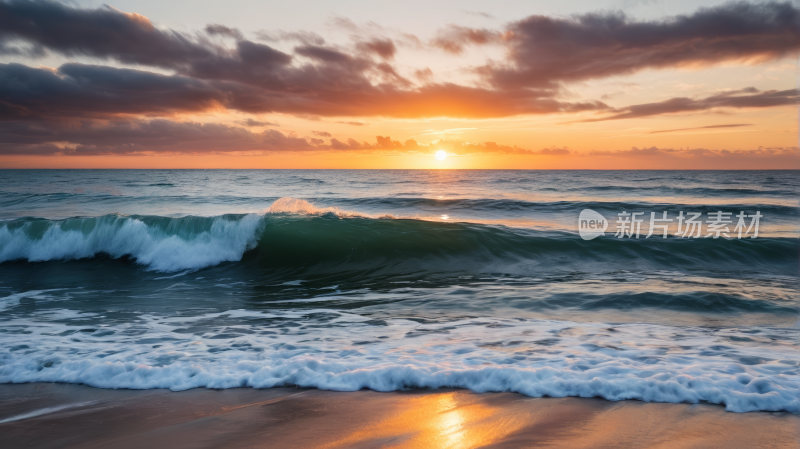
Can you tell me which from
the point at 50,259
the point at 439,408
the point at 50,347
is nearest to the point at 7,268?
the point at 50,259

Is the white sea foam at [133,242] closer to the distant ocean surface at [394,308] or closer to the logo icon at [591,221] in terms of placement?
the distant ocean surface at [394,308]

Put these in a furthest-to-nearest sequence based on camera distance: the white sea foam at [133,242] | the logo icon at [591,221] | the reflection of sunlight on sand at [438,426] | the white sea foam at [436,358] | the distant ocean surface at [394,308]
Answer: the logo icon at [591,221], the white sea foam at [133,242], the distant ocean surface at [394,308], the white sea foam at [436,358], the reflection of sunlight on sand at [438,426]

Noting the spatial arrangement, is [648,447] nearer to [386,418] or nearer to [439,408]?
→ [439,408]

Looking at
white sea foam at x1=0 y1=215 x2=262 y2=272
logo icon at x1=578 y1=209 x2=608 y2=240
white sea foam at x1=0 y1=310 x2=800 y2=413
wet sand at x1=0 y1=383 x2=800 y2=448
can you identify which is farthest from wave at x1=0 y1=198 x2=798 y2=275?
wet sand at x1=0 y1=383 x2=800 y2=448

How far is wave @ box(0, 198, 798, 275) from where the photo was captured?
424 inches

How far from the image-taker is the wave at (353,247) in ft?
35.4

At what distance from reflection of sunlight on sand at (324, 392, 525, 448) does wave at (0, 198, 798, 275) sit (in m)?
6.95

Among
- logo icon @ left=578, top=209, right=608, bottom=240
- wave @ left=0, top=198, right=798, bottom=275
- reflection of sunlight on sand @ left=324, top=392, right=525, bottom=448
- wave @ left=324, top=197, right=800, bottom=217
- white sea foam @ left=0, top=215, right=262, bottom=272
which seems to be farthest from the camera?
wave @ left=324, top=197, right=800, bottom=217

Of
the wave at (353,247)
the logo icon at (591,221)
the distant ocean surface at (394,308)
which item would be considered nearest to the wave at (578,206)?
the logo icon at (591,221)

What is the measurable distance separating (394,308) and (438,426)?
379 centimetres

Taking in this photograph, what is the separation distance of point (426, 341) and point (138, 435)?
293 centimetres

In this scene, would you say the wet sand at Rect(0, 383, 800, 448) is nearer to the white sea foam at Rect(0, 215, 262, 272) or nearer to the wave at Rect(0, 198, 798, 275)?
the wave at Rect(0, 198, 798, 275)

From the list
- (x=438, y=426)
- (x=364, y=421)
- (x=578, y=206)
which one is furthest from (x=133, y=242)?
(x=578, y=206)

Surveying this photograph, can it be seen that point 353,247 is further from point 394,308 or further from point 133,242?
point 133,242
